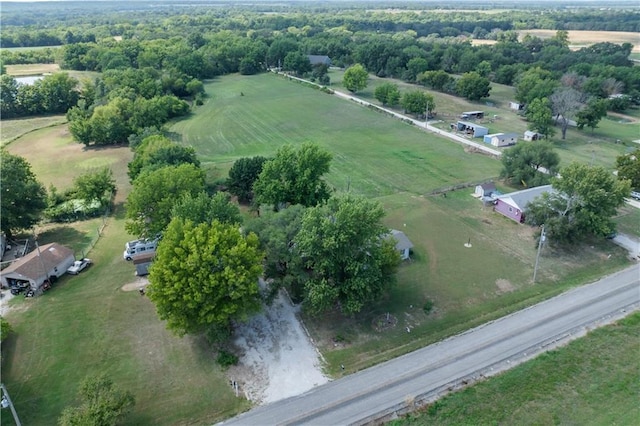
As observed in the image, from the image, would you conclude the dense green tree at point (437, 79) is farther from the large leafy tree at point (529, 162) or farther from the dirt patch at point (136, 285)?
the dirt patch at point (136, 285)

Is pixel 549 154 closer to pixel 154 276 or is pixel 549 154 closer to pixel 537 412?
pixel 537 412

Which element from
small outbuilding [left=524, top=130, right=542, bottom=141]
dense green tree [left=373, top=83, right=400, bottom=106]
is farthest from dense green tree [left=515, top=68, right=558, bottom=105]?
dense green tree [left=373, top=83, right=400, bottom=106]

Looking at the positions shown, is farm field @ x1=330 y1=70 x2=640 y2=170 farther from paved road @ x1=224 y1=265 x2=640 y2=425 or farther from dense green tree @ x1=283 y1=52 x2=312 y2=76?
paved road @ x1=224 y1=265 x2=640 y2=425

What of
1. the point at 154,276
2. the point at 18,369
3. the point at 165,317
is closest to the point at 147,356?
the point at 165,317

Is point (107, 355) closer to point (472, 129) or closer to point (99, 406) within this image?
point (99, 406)

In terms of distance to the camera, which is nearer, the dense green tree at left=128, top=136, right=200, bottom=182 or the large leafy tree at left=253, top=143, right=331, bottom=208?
the large leafy tree at left=253, top=143, right=331, bottom=208

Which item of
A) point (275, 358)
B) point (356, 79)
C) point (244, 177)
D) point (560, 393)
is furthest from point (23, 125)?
point (560, 393)
